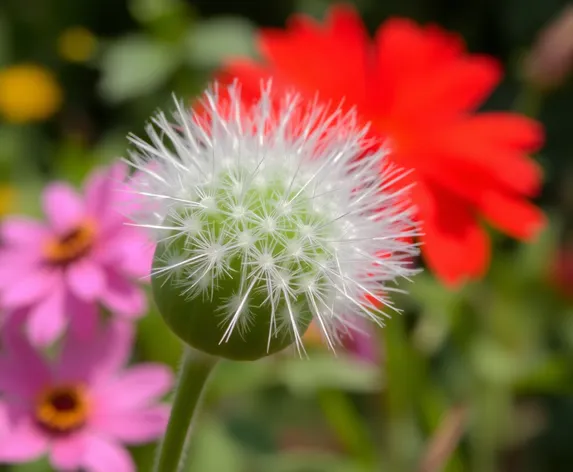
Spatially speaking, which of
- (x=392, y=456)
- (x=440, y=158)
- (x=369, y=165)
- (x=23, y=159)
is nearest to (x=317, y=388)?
(x=392, y=456)

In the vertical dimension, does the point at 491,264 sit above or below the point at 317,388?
above

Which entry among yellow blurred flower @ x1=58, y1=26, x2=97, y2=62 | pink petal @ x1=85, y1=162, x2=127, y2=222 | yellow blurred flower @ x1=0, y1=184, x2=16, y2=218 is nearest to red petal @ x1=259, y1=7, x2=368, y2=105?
pink petal @ x1=85, y1=162, x2=127, y2=222

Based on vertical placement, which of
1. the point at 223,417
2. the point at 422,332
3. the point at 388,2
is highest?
the point at 388,2

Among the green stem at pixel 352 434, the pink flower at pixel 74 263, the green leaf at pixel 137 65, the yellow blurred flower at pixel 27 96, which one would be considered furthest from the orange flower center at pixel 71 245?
the yellow blurred flower at pixel 27 96

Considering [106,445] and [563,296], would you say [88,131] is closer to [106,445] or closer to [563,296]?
[563,296]

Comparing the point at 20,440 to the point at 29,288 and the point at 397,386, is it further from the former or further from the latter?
the point at 397,386

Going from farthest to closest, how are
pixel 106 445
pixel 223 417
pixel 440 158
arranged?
pixel 223 417 → pixel 440 158 → pixel 106 445

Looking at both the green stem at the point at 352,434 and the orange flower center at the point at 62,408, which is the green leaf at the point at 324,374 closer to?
the green stem at the point at 352,434
